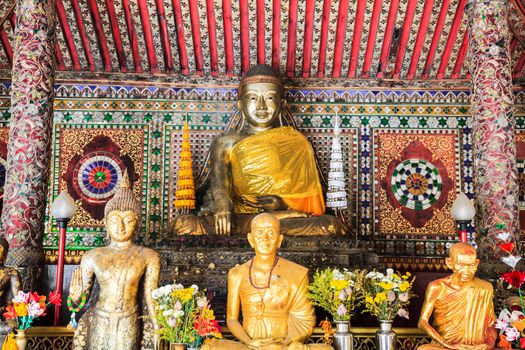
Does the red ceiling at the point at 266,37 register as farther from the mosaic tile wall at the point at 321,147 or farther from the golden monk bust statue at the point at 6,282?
the golden monk bust statue at the point at 6,282

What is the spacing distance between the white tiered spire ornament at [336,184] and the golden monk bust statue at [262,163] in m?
0.19

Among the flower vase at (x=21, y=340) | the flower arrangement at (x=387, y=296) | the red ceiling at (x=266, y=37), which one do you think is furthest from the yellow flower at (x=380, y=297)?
the red ceiling at (x=266, y=37)

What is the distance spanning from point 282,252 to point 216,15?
3362mm

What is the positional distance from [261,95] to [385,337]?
4204mm

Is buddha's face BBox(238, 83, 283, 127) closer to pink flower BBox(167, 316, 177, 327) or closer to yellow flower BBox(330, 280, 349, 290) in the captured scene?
yellow flower BBox(330, 280, 349, 290)

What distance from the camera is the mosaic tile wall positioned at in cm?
831

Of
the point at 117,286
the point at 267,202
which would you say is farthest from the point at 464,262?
the point at 267,202

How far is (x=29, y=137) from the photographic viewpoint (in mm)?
6148

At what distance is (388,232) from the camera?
8.30 metres

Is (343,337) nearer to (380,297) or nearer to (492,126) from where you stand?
(380,297)

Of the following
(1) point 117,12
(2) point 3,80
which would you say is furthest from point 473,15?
(2) point 3,80

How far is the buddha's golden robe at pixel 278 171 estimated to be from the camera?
7.87 metres

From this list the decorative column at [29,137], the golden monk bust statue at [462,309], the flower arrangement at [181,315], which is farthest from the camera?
the decorative column at [29,137]

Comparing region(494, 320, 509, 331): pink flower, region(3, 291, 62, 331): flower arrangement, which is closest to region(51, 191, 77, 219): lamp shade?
region(3, 291, 62, 331): flower arrangement
